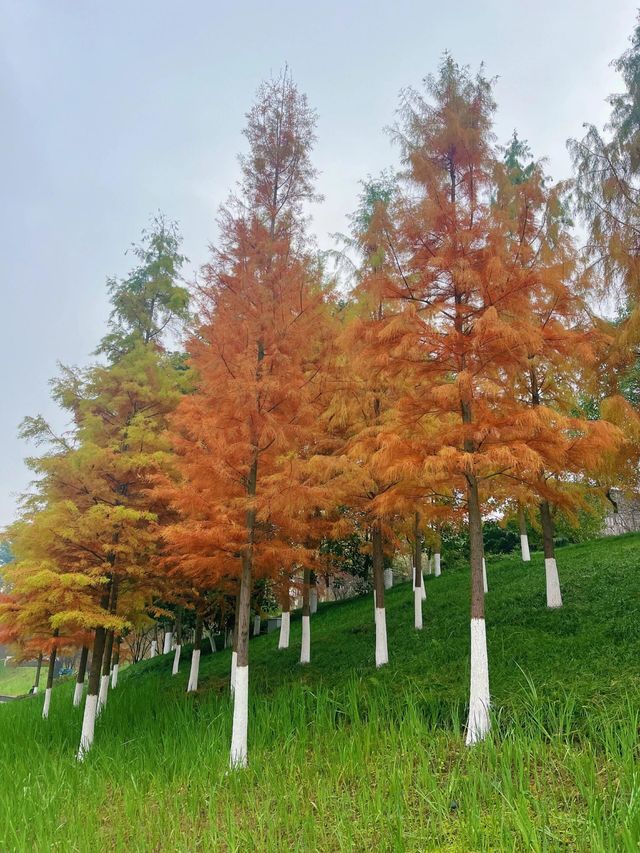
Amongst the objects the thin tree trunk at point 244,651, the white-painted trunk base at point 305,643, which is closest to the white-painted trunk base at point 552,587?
the white-painted trunk base at point 305,643

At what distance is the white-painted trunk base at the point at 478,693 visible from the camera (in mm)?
6219

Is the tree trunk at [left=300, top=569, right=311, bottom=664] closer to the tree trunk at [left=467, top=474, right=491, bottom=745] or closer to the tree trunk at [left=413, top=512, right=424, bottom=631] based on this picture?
the tree trunk at [left=413, top=512, right=424, bottom=631]

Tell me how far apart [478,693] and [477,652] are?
502 millimetres

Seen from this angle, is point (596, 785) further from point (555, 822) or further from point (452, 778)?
point (452, 778)

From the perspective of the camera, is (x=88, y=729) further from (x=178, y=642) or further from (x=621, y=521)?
(x=621, y=521)

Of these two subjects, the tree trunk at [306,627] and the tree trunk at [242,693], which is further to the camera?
the tree trunk at [306,627]

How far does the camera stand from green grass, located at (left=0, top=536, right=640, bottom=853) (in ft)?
14.4

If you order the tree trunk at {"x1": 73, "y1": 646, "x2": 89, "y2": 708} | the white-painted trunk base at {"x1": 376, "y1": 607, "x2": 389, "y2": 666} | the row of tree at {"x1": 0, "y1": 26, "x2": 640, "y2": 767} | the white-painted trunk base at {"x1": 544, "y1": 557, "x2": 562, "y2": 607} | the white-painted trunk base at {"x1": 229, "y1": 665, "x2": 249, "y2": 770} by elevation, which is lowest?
the tree trunk at {"x1": 73, "y1": 646, "x2": 89, "y2": 708}

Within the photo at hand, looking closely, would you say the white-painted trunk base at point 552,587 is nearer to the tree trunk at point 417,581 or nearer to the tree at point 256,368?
the tree trunk at point 417,581

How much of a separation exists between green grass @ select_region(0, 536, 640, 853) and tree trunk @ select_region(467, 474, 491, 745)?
0.19 meters

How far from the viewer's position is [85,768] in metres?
7.87

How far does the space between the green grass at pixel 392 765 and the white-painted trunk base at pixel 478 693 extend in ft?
0.56

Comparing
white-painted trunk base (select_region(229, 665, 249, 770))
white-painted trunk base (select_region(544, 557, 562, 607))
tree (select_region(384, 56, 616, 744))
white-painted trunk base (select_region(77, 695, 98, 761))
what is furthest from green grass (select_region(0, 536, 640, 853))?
tree (select_region(384, 56, 616, 744))

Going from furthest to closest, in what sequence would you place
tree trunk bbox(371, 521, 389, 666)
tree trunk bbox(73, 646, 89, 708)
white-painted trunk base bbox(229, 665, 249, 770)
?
tree trunk bbox(73, 646, 89, 708)
tree trunk bbox(371, 521, 389, 666)
white-painted trunk base bbox(229, 665, 249, 770)
